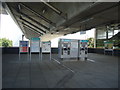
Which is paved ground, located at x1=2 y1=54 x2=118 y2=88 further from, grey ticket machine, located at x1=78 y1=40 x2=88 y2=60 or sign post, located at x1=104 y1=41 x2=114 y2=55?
sign post, located at x1=104 y1=41 x2=114 y2=55

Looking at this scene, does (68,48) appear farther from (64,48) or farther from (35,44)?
(35,44)

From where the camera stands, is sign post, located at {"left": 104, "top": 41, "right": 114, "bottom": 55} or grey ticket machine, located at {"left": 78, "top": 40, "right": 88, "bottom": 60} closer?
grey ticket machine, located at {"left": 78, "top": 40, "right": 88, "bottom": 60}

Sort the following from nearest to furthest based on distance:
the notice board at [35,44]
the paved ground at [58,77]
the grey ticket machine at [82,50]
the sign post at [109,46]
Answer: the paved ground at [58,77] < the notice board at [35,44] < the grey ticket machine at [82,50] < the sign post at [109,46]

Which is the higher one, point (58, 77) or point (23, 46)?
point (23, 46)

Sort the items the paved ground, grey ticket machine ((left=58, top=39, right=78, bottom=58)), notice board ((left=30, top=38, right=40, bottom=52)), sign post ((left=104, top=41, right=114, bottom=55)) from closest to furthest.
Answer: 1. the paved ground
2. notice board ((left=30, top=38, right=40, bottom=52))
3. grey ticket machine ((left=58, top=39, right=78, bottom=58))
4. sign post ((left=104, top=41, right=114, bottom=55))

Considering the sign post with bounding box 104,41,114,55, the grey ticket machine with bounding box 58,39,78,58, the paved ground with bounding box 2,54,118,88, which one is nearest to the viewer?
the paved ground with bounding box 2,54,118,88

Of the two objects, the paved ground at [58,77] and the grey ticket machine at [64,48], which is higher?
the grey ticket machine at [64,48]

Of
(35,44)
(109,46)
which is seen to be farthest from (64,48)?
(109,46)

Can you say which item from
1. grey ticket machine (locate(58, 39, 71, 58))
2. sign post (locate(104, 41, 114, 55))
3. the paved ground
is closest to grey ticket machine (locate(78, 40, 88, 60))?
grey ticket machine (locate(58, 39, 71, 58))

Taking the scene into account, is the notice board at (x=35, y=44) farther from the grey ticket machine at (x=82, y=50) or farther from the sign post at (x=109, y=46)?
the sign post at (x=109, y=46)

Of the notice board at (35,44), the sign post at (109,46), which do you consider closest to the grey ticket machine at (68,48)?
the notice board at (35,44)

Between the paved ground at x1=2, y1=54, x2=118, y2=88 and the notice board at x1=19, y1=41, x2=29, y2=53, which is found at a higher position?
the notice board at x1=19, y1=41, x2=29, y2=53

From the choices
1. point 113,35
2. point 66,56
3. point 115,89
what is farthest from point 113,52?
point 115,89

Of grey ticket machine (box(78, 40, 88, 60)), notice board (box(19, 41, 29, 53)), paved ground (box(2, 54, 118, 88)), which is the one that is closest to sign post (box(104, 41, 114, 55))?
grey ticket machine (box(78, 40, 88, 60))
